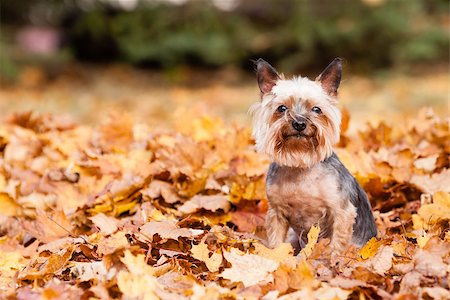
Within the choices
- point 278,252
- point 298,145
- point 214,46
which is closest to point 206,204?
point 298,145

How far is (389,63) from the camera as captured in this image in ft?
44.2

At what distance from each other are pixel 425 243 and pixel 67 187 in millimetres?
2180

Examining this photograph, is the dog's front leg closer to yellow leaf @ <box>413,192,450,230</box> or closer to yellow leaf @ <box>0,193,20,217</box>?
yellow leaf @ <box>413,192,450,230</box>

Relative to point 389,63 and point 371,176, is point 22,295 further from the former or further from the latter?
point 389,63

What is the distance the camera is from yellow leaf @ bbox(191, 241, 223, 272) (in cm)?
291

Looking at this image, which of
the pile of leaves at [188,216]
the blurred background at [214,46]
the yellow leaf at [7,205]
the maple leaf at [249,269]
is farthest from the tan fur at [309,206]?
the blurred background at [214,46]

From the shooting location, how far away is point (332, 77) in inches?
127

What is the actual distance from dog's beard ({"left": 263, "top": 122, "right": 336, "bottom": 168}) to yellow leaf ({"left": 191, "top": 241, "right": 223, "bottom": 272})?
0.52 m

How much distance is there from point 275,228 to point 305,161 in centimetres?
36

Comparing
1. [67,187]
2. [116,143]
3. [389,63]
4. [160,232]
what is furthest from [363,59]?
[160,232]

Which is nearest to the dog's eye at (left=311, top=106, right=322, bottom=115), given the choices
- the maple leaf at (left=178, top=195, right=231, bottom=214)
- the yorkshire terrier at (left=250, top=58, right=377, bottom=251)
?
the yorkshire terrier at (left=250, top=58, right=377, bottom=251)

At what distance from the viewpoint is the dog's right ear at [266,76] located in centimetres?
324

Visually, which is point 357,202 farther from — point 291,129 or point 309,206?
point 291,129

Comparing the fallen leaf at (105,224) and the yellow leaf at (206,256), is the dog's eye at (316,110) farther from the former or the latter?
the fallen leaf at (105,224)
